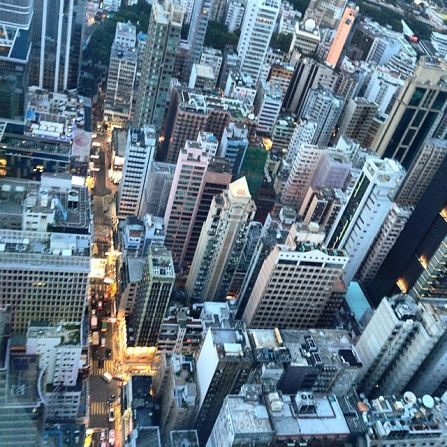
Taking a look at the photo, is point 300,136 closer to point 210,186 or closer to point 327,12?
point 210,186

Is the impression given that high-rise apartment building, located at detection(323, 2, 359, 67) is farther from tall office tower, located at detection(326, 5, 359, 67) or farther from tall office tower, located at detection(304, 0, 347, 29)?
tall office tower, located at detection(304, 0, 347, 29)

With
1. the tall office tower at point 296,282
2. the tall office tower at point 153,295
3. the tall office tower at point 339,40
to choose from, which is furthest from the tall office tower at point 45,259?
the tall office tower at point 339,40

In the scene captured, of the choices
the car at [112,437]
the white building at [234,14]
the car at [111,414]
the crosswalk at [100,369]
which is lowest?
the crosswalk at [100,369]

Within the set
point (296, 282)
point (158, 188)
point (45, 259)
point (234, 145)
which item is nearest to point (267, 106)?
point (234, 145)

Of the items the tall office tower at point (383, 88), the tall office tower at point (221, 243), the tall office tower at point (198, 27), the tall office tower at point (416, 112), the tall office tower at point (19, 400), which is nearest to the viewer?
the tall office tower at point (19, 400)

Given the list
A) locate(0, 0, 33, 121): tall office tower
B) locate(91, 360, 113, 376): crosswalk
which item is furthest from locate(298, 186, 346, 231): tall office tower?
locate(0, 0, 33, 121): tall office tower

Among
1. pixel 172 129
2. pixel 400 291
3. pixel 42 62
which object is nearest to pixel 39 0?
pixel 42 62

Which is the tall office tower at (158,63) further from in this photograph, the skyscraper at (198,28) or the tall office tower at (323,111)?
the tall office tower at (323,111)
